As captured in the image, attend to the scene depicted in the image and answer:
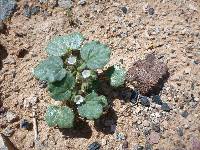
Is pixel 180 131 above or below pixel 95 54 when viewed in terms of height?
below

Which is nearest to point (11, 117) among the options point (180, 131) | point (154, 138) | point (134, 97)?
point (134, 97)

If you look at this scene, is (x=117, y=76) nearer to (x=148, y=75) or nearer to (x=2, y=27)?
(x=148, y=75)

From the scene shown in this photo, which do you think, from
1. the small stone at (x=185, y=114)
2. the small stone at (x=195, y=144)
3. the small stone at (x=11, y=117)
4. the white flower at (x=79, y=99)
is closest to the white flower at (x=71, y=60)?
the white flower at (x=79, y=99)

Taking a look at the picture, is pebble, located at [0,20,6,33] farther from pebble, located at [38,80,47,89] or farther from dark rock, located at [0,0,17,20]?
pebble, located at [38,80,47,89]

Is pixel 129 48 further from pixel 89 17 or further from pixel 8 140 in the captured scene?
pixel 8 140

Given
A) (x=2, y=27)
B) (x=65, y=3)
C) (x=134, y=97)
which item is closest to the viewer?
(x=134, y=97)

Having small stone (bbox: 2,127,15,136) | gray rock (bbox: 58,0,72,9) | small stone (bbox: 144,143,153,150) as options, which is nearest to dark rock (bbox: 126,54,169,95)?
small stone (bbox: 144,143,153,150)
